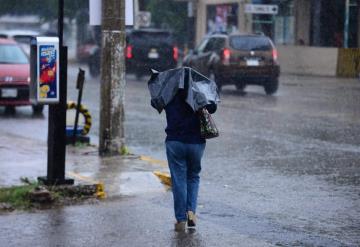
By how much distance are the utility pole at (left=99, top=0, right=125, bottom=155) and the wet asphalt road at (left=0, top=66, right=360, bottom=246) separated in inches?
49.8

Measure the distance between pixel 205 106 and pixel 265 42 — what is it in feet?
64.1

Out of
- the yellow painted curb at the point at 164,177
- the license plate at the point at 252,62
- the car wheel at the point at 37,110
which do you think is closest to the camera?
the yellow painted curb at the point at 164,177

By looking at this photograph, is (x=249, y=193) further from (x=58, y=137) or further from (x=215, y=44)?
(x=215, y=44)

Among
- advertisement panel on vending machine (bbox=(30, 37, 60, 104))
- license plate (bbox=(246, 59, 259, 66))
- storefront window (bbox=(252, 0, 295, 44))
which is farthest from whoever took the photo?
storefront window (bbox=(252, 0, 295, 44))

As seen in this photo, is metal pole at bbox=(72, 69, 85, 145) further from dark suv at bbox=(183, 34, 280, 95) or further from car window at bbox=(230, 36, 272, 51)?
car window at bbox=(230, 36, 272, 51)

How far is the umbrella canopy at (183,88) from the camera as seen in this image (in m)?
8.53

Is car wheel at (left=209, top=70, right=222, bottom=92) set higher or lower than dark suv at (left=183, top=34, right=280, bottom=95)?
lower

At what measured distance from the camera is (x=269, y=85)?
27.4 metres

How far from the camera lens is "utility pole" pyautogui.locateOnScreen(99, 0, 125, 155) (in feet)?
42.2

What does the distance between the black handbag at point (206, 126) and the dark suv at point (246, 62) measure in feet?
61.8

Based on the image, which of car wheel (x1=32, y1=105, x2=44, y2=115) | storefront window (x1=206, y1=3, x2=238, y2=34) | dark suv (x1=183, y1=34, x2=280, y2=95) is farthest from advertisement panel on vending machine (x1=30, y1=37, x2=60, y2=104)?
storefront window (x1=206, y1=3, x2=238, y2=34)

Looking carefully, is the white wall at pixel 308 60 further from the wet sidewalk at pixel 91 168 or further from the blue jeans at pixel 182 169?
the blue jeans at pixel 182 169

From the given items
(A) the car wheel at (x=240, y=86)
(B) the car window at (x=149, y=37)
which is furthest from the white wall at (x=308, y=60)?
(A) the car wheel at (x=240, y=86)

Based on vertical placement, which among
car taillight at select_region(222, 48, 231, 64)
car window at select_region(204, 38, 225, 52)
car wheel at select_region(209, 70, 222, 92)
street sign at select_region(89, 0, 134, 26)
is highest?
street sign at select_region(89, 0, 134, 26)
